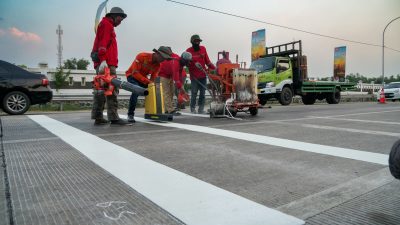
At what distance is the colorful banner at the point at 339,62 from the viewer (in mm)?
27094

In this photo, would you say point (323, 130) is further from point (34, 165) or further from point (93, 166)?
point (34, 165)

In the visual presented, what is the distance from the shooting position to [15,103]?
854 centimetres

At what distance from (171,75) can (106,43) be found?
8.91 feet

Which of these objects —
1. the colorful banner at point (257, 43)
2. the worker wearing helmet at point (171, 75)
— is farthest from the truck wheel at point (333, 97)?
the worker wearing helmet at point (171, 75)

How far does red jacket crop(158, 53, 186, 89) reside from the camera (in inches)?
306

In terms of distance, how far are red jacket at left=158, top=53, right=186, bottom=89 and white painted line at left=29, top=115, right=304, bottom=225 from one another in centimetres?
454

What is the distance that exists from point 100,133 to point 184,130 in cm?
136

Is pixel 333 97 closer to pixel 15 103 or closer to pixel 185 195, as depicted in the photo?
pixel 15 103

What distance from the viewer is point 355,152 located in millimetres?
3650

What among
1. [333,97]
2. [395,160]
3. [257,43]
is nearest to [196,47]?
[395,160]

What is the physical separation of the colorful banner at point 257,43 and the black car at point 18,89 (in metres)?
17.0

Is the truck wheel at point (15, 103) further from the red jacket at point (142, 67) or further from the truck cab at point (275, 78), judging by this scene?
the truck cab at point (275, 78)

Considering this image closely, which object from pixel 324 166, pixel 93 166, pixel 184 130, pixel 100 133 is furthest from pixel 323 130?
pixel 93 166

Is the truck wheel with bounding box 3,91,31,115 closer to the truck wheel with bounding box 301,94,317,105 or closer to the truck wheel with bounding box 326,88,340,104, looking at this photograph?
the truck wheel with bounding box 301,94,317,105
